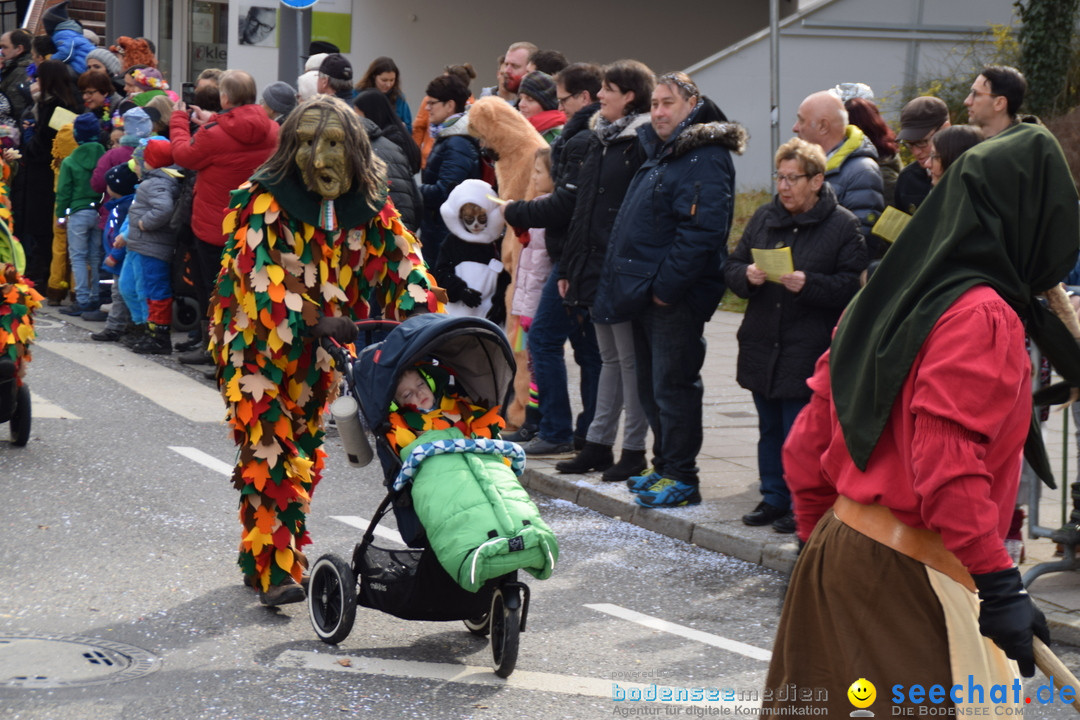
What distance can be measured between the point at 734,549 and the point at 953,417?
4139 millimetres

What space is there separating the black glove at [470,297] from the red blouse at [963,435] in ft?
20.2

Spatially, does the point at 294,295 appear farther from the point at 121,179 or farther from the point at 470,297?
the point at 121,179

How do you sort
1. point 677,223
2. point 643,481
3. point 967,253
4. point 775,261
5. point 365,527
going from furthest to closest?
point 643,481, point 677,223, point 365,527, point 775,261, point 967,253

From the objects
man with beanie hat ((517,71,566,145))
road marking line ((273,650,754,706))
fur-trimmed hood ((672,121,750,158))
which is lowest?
road marking line ((273,650,754,706))

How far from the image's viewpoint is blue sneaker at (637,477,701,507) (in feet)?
24.6

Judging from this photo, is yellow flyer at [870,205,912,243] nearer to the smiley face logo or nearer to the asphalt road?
the asphalt road

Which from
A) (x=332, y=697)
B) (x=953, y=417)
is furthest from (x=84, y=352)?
(x=953, y=417)

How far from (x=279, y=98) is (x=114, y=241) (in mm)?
2435

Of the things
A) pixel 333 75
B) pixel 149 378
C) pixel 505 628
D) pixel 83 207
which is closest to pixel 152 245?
pixel 149 378

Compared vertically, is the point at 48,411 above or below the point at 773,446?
below

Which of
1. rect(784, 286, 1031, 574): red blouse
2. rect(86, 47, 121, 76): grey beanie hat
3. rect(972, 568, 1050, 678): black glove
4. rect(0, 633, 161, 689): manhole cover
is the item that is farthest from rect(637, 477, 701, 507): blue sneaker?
rect(86, 47, 121, 76): grey beanie hat

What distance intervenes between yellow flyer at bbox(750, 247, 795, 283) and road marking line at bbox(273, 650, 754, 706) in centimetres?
256

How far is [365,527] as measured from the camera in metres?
7.22

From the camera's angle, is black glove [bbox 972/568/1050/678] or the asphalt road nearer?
black glove [bbox 972/568/1050/678]
